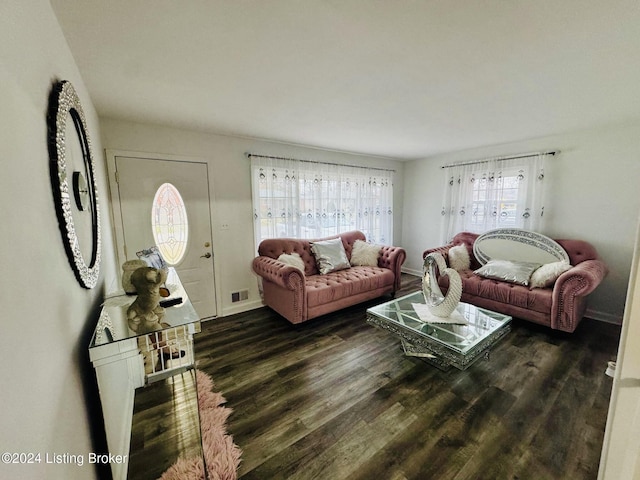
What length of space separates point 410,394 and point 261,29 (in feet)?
8.04

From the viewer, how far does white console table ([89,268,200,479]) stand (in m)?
1.15

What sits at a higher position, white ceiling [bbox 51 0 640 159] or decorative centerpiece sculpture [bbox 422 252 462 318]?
white ceiling [bbox 51 0 640 159]

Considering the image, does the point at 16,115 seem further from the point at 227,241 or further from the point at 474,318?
the point at 474,318

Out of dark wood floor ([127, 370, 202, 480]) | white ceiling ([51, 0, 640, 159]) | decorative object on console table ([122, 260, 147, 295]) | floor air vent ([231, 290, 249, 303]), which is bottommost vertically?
dark wood floor ([127, 370, 202, 480])

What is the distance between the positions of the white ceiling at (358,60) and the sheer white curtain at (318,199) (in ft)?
3.15

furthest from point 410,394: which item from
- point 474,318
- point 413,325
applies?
point 474,318

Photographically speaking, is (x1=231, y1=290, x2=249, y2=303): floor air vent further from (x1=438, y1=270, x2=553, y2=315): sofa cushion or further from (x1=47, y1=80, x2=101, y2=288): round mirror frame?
(x1=438, y1=270, x2=553, y2=315): sofa cushion

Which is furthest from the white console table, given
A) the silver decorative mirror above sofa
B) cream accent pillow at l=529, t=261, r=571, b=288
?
the silver decorative mirror above sofa

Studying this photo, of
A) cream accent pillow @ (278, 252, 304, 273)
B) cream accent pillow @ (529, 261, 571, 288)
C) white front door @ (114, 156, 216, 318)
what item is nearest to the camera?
white front door @ (114, 156, 216, 318)

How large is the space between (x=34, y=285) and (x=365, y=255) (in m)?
3.43

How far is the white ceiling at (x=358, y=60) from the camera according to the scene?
3.80 feet

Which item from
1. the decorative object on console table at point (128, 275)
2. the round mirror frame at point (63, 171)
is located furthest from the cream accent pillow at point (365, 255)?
the round mirror frame at point (63, 171)

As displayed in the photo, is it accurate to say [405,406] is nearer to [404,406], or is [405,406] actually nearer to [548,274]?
[404,406]

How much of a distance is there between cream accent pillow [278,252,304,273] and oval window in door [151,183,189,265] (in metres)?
1.11
